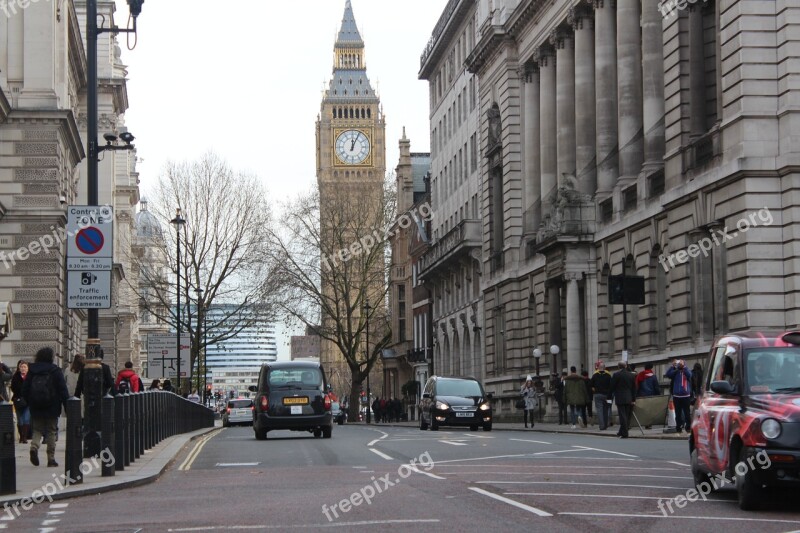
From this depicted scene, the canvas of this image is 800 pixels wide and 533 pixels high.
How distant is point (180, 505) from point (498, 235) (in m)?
54.2

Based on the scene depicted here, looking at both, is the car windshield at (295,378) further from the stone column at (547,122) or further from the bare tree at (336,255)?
the bare tree at (336,255)

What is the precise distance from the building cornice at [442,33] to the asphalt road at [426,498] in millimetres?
56183

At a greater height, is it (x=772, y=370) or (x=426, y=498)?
(x=772, y=370)

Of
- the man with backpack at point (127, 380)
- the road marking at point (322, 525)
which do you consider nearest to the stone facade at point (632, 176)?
the man with backpack at point (127, 380)

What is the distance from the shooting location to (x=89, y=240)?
19.9m

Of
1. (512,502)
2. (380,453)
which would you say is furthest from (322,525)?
(380,453)

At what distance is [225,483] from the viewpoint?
62.8ft

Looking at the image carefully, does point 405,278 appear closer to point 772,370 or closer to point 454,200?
point 454,200

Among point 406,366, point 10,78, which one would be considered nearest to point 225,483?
point 10,78

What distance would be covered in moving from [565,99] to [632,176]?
9733mm

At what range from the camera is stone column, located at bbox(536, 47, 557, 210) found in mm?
59625

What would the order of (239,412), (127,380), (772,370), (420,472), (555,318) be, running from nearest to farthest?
(772,370), (420,472), (127,380), (555,318), (239,412)

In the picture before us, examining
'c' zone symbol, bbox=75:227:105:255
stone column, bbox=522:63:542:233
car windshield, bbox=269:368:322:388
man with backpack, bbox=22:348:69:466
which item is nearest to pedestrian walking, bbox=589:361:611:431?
car windshield, bbox=269:368:322:388

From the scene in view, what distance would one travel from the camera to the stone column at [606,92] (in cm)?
5116
